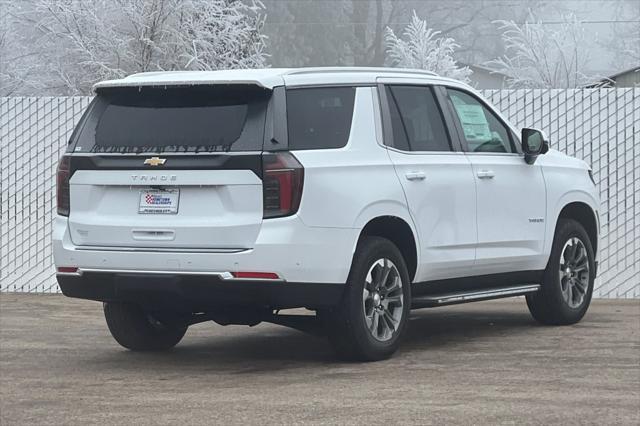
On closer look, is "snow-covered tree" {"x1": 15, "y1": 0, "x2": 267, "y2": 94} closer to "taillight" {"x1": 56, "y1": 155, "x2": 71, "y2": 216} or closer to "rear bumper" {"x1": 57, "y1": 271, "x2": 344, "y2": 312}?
"taillight" {"x1": 56, "y1": 155, "x2": 71, "y2": 216}

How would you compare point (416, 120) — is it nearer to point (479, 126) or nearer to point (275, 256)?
point (479, 126)

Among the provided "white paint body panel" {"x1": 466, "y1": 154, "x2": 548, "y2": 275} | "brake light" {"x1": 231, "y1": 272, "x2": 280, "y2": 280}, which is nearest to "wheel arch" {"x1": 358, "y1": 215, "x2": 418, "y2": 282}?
"white paint body panel" {"x1": 466, "y1": 154, "x2": 548, "y2": 275}

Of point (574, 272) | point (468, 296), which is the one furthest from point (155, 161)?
point (574, 272)

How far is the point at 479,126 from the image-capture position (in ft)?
36.4

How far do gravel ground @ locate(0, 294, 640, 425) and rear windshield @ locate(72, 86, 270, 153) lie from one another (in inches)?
57.2

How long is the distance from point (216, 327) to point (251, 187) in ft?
11.1

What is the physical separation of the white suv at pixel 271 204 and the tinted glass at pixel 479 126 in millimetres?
173

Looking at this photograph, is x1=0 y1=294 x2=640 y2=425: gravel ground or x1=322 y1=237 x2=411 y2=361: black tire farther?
x1=322 y1=237 x2=411 y2=361: black tire

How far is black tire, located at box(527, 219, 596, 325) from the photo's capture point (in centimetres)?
1158

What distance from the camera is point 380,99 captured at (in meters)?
9.99

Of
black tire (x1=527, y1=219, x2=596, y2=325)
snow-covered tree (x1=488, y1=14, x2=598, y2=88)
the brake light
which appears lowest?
snow-covered tree (x1=488, y1=14, x2=598, y2=88)

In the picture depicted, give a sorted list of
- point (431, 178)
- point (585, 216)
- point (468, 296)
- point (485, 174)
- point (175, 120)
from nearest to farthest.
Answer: point (175, 120), point (431, 178), point (468, 296), point (485, 174), point (585, 216)

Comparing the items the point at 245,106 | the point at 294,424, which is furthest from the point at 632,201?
the point at 294,424

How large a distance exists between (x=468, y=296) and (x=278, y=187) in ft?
7.24
